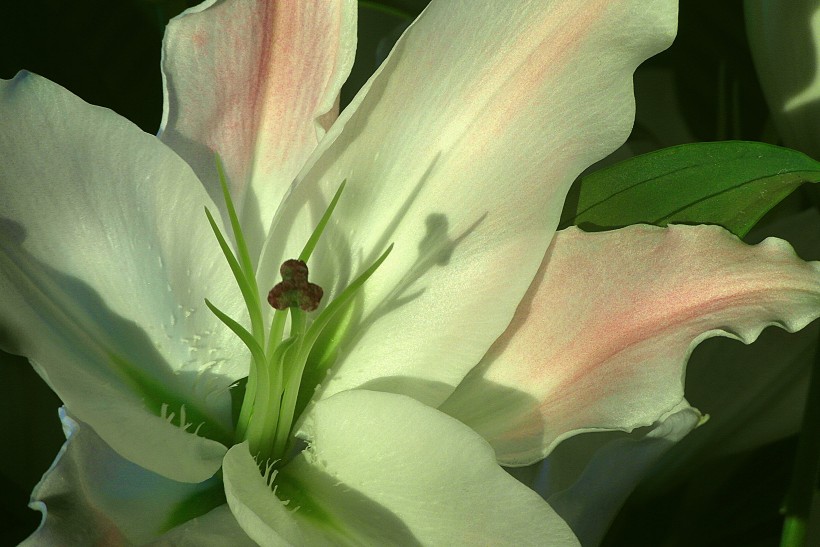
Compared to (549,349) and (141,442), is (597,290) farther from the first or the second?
(141,442)

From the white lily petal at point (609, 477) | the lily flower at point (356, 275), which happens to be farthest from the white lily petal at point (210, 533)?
the white lily petal at point (609, 477)

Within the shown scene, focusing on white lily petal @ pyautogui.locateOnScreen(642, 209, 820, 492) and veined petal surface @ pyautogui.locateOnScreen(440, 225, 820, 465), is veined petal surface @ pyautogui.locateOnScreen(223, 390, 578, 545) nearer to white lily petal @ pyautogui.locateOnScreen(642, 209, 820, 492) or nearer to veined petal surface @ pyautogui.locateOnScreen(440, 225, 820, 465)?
veined petal surface @ pyautogui.locateOnScreen(440, 225, 820, 465)

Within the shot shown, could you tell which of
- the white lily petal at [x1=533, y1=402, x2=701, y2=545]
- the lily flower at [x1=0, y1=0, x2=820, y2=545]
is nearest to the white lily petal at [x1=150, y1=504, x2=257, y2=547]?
the lily flower at [x1=0, y1=0, x2=820, y2=545]

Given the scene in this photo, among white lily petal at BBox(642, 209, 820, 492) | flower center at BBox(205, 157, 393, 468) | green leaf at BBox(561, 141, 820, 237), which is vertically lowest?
white lily petal at BBox(642, 209, 820, 492)

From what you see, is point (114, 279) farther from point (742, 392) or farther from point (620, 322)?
point (742, 392)

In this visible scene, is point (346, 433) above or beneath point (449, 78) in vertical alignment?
beneath

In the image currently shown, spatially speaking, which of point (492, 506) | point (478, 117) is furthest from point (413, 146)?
point (492, 506)
